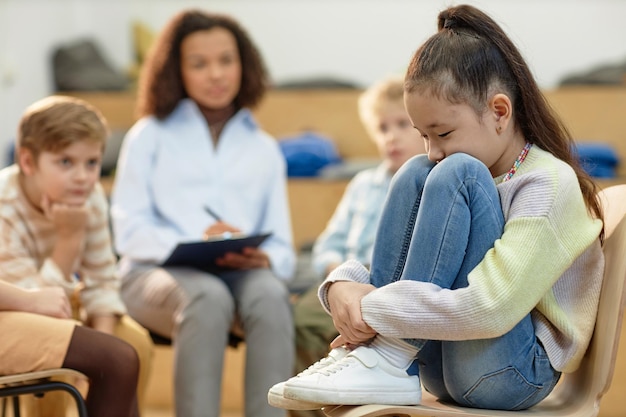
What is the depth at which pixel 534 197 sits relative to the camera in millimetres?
1248

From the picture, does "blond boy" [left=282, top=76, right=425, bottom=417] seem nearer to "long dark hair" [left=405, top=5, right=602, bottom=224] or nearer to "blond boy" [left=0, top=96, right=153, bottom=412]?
"blond boy" [left=0, top=96, right=153, bottom=412]

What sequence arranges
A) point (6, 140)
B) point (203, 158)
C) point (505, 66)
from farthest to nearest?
point (6, 140) < point (203, 158) < point (505, 66)

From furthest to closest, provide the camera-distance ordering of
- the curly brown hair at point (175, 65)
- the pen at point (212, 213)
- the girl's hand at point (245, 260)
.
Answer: the curly brown hair at point (175, 65) → the pen at point (212, 213) → the girl's hand at point (245, 260)

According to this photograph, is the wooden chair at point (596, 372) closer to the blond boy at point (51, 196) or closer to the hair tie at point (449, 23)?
the hair tie at point (449, 23)

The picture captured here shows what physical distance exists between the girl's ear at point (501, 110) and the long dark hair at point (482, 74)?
13 millimetres

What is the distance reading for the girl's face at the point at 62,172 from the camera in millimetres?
1764

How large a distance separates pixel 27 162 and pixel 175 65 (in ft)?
2.16

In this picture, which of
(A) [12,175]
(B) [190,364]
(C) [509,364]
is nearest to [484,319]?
(C) [509,364]

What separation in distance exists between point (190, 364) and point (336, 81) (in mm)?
2272

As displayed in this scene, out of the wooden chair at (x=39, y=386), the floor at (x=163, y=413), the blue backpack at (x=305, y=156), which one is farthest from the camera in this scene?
the blue backpack at (x=305, y=156)

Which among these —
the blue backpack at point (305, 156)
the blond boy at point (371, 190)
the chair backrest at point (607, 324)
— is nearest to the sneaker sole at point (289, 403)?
the chair backrest at point (607, 324)

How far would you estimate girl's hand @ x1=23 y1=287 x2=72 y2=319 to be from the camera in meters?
1.60

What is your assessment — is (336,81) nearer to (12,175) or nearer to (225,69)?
(225,69)

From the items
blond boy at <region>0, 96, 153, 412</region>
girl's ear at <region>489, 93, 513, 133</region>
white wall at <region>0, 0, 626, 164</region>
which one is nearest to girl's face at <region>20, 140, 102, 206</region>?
blond boy at <region>0, 96, 153, 412</region>
